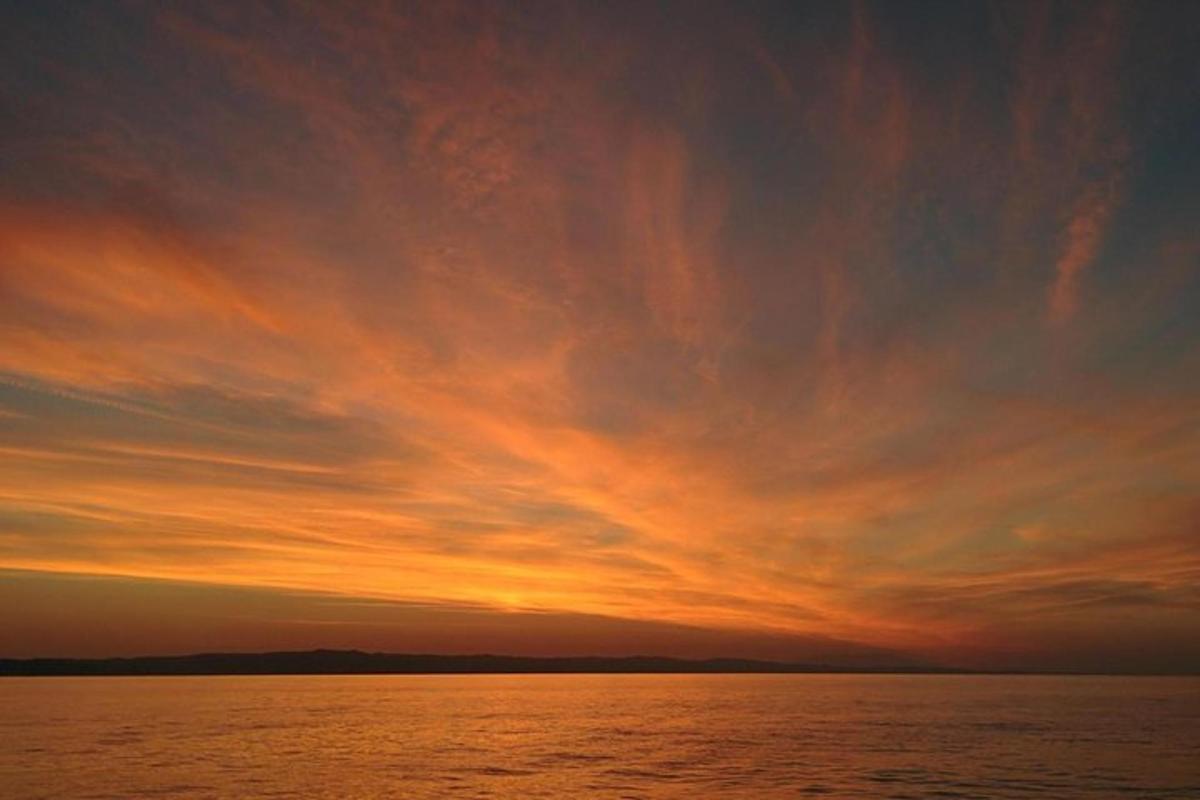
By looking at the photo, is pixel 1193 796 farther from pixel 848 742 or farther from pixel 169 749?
pixel 169 749

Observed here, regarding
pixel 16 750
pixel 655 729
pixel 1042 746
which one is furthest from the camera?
pixel 655 729

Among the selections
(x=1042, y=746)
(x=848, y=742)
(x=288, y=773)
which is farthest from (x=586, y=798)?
(x=1042, y=746)

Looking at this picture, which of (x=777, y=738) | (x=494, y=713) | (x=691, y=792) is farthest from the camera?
(x=494, y=713)

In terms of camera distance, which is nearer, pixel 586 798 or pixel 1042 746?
pixel 586 798

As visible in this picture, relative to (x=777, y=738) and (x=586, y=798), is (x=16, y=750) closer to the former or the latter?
(x=586, y=798)

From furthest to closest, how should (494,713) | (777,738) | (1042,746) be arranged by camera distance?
(494,713), (777,738), (1042,746)

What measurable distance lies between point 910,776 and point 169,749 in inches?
2108

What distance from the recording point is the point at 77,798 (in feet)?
154

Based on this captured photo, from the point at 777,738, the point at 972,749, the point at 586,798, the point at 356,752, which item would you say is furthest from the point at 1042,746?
the point at 356,752

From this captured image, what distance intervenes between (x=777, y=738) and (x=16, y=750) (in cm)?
6119

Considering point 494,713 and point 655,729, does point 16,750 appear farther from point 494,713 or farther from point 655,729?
point 494,713

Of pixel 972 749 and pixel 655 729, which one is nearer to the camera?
pixel 972 749

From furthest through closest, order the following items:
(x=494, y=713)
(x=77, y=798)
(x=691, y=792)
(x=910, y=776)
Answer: (x=494, y=713) < (x=910, y=776) < (x=691, y=792) < (x=77, y=798)

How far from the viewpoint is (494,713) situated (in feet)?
426
